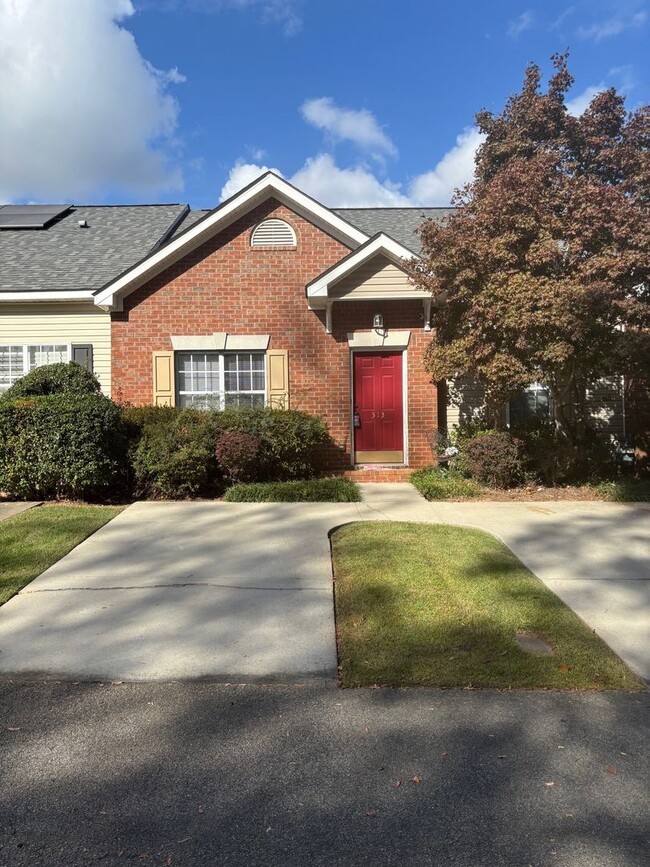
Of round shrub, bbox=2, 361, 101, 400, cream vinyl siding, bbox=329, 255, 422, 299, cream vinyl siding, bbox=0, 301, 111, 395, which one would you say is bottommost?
round shrub, bbox=2, 361, 101, 400

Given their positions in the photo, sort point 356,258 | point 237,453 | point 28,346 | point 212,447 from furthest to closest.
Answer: point 28,346 → point 356,258 → point 212,447 → point 237,453

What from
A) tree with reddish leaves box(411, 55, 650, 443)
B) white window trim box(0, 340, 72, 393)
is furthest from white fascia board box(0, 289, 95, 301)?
tree with reddish leaves box(411, 55, 650, 443)

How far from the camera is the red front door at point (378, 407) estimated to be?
1155 centimetres

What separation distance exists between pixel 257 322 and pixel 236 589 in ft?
23.6

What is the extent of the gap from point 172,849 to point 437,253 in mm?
8949

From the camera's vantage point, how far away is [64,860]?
226cm

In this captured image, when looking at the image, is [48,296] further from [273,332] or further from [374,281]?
[374,281]

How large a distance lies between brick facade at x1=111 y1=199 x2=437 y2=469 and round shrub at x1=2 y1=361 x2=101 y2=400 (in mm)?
1317

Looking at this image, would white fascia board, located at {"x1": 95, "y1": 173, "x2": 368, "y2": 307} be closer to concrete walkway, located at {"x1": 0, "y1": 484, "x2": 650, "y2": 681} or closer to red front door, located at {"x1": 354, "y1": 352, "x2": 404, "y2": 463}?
red front door, located at {"x1": 354, "y1": 352, "x2": 404, "y2": 463}

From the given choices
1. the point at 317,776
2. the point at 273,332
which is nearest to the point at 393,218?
the point at 273,332

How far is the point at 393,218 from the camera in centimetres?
1573

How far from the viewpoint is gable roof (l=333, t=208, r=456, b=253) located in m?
14.5

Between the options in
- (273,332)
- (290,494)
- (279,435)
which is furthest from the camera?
(273,332)

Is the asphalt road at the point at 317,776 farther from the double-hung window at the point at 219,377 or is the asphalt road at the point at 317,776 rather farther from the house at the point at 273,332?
the double-hung window at the point at 219,377
